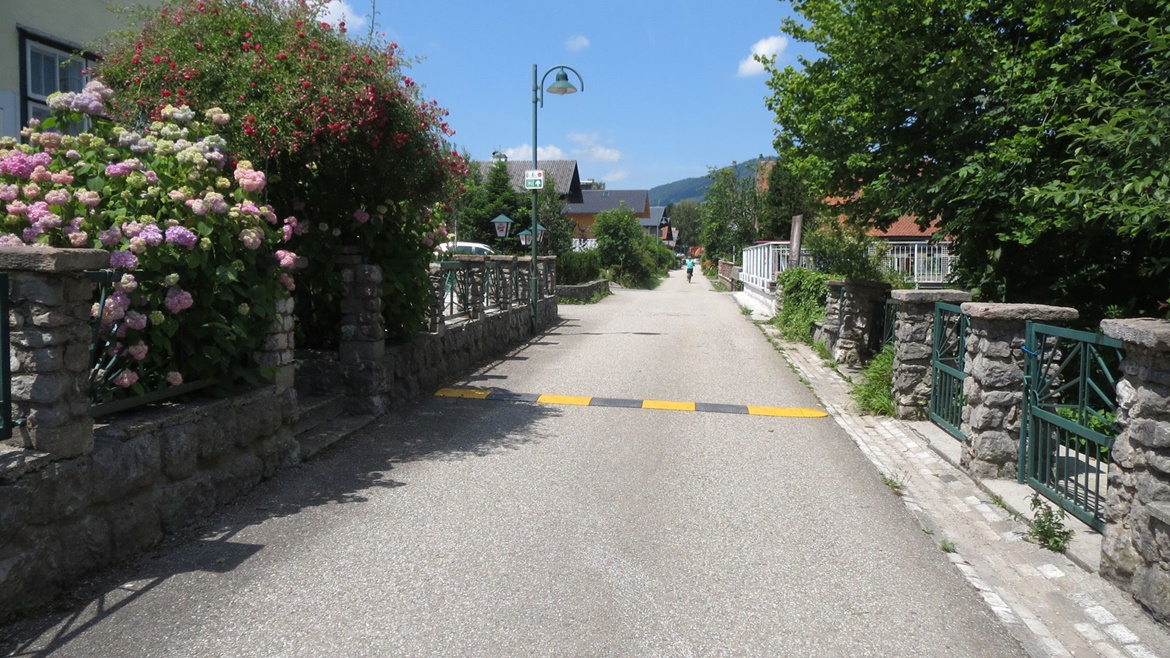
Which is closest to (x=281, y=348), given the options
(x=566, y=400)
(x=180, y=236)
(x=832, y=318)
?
(x=180, y=236)

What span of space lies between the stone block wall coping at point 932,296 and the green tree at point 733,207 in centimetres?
3876

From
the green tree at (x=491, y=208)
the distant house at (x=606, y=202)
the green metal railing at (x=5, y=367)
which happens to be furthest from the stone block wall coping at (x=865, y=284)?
the distant house at (x=606, y=202)

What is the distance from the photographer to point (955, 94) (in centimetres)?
967

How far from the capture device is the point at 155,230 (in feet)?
17.1

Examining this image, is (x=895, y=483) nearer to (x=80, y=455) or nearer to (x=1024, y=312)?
(x=1024, y=312)

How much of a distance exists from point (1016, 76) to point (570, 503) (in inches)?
277

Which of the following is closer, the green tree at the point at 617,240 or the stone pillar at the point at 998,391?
the stone pillar at the point at 998,391

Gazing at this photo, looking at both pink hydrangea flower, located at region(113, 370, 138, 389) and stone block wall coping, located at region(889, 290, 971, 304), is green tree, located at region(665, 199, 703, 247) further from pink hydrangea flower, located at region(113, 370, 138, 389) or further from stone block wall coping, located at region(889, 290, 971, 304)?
pink hydrangea flower, located at region(113, 370, 138, 389)

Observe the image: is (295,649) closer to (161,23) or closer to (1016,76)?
(161,23)

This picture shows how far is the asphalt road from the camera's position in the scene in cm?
396

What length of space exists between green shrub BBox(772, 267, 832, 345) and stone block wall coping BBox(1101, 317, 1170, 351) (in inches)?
471

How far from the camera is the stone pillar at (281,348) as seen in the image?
677 centimetres

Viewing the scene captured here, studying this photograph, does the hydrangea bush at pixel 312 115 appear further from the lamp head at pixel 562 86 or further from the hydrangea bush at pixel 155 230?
the lamp head at pixel 562 86

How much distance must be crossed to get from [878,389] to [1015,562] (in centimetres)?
528
